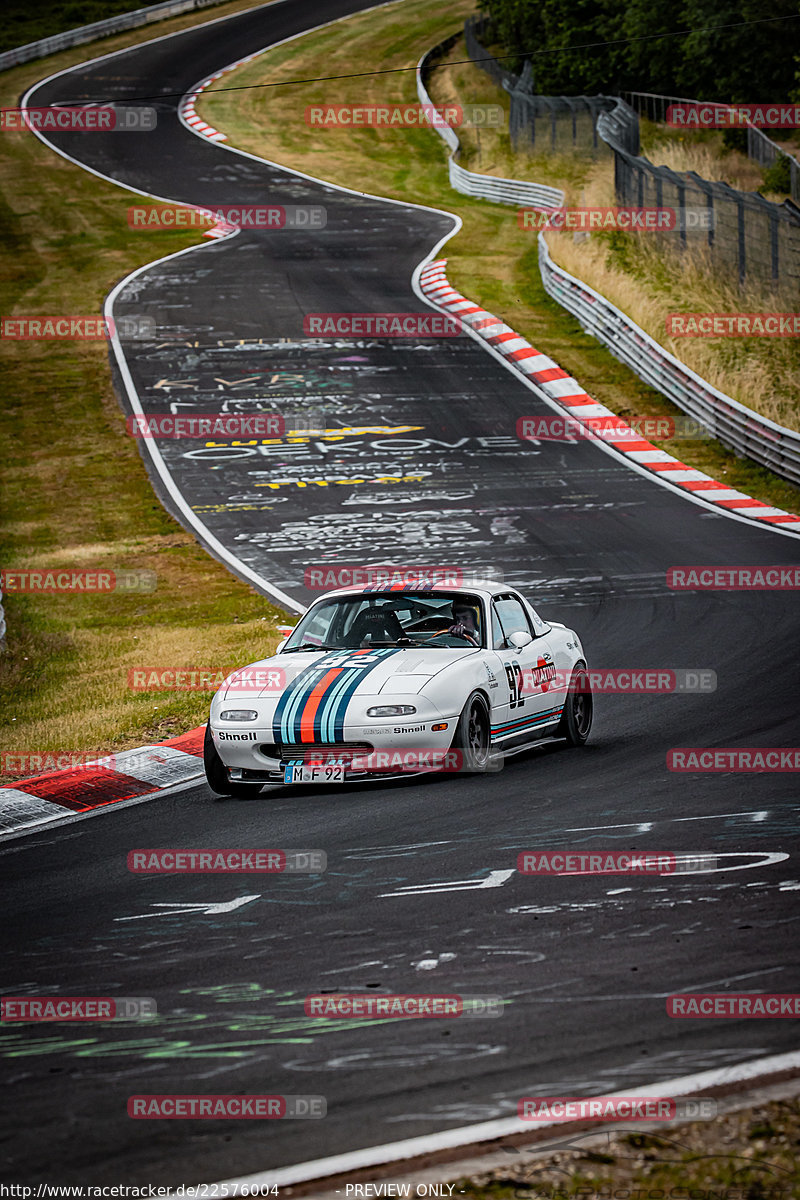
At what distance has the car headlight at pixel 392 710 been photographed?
9.45 meters

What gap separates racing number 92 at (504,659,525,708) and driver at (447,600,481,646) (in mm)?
297

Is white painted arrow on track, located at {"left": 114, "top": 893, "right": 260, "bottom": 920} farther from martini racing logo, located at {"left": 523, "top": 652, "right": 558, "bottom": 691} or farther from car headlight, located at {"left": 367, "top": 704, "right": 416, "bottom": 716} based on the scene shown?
martini racing logo, located at {"left": 523, "top": 652, "right": 558, "bottom": 691}

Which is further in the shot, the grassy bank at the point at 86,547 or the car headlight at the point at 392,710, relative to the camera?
the grassy bank at the point at 86,547

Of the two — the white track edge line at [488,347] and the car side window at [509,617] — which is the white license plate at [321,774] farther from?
the white track edge line at [488,347]

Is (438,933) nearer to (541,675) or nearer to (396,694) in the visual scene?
(396,694)

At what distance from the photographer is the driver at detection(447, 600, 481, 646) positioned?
34.8 ft

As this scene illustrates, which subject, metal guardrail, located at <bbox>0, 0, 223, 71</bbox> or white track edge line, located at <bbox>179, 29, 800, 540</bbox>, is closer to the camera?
white track edge line, located at <bbox>179, 29, 800, 540</bbox>

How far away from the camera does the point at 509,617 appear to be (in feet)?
36.9

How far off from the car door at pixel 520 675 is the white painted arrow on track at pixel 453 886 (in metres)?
3.08

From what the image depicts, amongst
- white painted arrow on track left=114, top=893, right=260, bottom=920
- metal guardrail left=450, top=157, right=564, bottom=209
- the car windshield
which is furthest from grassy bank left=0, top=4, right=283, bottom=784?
metal guardrail left=450, top=157, right=564, bottom=209

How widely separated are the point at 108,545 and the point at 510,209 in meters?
27.2

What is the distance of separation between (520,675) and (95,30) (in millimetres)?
66930

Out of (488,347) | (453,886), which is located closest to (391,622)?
(453,886)

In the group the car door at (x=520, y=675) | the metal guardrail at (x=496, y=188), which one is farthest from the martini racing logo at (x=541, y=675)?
the metal guardrail at (x=496, y=188)
